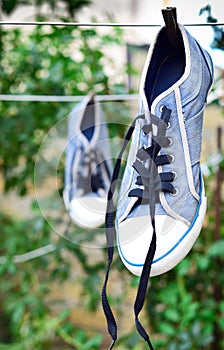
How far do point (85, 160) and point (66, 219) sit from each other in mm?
500

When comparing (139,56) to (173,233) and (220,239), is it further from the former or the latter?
(173,233)

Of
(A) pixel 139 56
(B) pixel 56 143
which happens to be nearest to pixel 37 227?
(B) pixel 56 143

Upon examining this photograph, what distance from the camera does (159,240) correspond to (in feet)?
2.43

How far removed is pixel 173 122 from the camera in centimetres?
76

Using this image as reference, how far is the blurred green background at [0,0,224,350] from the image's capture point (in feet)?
5.07

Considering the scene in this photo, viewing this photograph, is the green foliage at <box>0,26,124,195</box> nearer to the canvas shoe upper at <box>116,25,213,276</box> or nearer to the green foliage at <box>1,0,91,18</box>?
the green foliage at <box>1,0,91,18</box>

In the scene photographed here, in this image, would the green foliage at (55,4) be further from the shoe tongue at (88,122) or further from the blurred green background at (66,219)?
the shoe tongue at (88,122)

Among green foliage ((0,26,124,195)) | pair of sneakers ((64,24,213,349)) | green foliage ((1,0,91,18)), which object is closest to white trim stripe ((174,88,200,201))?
pair of sneakers ((64,24,213,349))

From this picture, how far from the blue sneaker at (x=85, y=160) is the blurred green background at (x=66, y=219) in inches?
9.9

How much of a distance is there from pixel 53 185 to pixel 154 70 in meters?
0.91

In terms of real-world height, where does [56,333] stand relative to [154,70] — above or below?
below

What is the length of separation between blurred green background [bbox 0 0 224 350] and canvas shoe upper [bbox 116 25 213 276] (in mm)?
713

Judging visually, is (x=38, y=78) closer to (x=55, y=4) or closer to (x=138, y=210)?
(x=55, y=4)

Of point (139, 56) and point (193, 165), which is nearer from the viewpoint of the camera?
point (193, 165)
